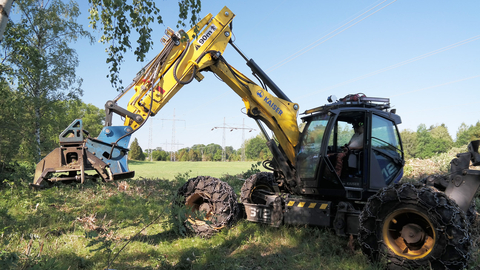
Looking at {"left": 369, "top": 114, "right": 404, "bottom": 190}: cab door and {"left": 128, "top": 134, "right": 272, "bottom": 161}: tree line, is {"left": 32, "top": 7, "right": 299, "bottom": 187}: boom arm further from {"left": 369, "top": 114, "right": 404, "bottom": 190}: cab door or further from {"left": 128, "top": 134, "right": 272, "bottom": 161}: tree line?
{"left": 128, "top": 134, "right": 272, "bottom": 161}: tree line

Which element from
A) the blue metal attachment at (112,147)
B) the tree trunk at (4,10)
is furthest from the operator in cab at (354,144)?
the tree trunk at (4,10)

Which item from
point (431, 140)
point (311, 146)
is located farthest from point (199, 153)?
point (311, 146)

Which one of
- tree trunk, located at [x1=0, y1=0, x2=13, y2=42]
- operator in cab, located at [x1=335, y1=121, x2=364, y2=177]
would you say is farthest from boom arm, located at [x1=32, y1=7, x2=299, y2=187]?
tree trunk, located at [x1=0, y1=0, x2=13, y2=42]

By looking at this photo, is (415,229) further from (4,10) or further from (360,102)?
(4,10)

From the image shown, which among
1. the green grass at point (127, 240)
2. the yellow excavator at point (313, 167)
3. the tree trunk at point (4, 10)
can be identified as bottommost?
the green grass at point (127, 240)

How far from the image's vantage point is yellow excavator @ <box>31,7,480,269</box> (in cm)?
433

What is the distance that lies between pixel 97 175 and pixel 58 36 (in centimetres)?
1518

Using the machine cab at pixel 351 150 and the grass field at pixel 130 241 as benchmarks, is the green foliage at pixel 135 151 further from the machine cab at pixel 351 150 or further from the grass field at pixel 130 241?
the machine cab at pixel 351 150

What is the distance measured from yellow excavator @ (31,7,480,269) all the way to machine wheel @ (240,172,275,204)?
1.02 feet

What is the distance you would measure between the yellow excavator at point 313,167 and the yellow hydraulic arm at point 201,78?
20 mm

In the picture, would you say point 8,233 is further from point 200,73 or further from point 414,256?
point 414,256

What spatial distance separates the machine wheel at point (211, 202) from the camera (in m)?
6.40

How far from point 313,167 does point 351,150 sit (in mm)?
751

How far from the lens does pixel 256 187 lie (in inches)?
310
